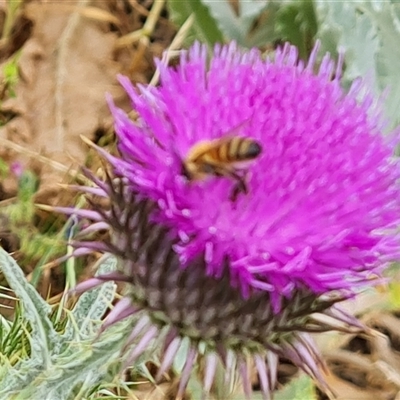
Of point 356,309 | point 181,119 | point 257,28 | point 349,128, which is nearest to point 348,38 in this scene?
point 257,28

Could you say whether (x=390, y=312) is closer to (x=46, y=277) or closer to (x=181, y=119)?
(x=46, y=277)

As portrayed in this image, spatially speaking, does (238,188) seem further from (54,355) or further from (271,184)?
(54,355)

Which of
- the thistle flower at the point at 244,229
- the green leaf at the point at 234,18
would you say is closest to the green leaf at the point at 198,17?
the green leaf at the point at 234,18

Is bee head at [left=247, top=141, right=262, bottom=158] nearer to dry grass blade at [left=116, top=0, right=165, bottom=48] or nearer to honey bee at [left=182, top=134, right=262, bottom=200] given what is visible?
honey bee at [left=182, top=134, right=262, bottom=200]

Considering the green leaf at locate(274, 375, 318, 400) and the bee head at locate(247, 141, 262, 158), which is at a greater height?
the bee head at locate(247, 141, 262, 158)

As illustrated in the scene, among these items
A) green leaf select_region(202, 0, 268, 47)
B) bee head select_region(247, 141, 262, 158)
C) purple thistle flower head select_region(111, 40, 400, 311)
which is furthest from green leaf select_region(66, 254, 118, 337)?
green leaf select_region(202, 0, 268, 47)

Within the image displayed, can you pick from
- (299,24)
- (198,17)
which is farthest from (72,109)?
A: (299,24)

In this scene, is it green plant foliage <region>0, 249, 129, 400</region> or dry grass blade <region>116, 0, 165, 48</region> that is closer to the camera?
green plant foliage <region>0, 249, 129, 400</region>
